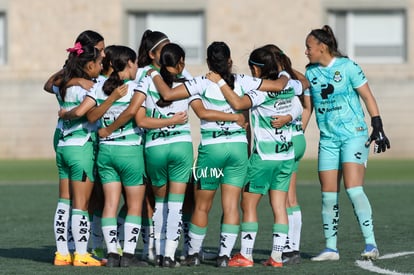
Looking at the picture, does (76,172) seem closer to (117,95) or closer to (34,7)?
(117,95)

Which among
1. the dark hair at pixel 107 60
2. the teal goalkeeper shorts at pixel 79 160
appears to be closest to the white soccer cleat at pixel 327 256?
the teal goalkeeper shorts at pixel 79 160

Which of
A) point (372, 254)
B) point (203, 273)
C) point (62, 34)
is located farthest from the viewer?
point (62, 34)

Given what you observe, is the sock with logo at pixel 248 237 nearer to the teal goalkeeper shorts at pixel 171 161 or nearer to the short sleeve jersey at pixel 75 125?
the teal goalkeeper shorts at pixel 171 161

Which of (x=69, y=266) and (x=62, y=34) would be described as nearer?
(x=69, y=266)

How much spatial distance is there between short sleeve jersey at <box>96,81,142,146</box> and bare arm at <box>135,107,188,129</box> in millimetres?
186

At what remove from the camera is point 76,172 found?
34.4 ft

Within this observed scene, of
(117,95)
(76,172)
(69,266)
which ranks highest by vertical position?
(117,95)

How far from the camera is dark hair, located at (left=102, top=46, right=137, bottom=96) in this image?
10328 mm

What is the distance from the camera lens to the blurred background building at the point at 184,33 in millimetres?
30422

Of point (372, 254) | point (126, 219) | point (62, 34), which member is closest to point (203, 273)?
point (126, 219)

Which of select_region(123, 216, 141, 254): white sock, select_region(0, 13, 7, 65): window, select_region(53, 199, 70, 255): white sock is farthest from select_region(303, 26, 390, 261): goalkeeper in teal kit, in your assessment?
select_region(0, 13, 7, 65): window

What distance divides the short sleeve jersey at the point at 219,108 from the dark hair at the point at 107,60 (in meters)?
0.77

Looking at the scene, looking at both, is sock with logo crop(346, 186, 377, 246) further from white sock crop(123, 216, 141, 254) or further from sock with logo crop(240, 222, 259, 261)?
white sock crop(123, 216, 141, 254)

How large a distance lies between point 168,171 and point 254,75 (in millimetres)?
1195
